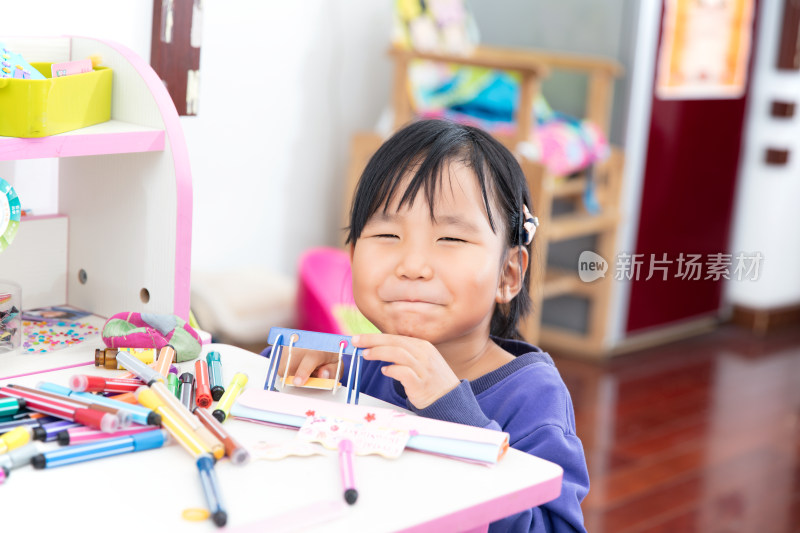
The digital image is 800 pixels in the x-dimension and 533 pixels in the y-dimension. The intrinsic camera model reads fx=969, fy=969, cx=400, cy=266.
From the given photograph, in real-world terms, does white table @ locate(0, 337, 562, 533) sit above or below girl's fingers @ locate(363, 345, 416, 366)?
below

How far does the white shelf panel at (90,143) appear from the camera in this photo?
1.02 m

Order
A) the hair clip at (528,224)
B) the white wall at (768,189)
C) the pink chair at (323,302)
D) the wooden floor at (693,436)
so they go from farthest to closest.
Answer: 1. the white wall at (768,189)
2. the pink chair at (323,302)
3. the wooden floor at (693,436)
4. the hair clip at (528,224)

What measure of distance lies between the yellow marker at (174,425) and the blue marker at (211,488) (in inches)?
0.8

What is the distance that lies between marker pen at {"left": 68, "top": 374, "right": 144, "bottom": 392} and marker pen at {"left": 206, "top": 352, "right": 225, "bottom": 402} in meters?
0.07

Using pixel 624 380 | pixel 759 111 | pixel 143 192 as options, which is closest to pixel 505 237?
pixel 143 192

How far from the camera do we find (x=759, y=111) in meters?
3.41

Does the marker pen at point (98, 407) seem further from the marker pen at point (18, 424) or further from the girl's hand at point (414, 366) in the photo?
the girl's hand at point (414, 366)

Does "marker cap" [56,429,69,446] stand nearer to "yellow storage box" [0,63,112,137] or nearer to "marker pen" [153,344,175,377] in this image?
"marker pen" [153,344,175,377]

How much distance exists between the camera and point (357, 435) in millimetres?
805

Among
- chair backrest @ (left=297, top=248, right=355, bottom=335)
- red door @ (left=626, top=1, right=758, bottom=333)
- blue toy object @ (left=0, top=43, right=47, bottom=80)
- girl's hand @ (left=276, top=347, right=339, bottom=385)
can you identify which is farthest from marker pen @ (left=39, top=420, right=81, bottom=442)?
red door @ (left=626, top=1, right=758, bottom=333)

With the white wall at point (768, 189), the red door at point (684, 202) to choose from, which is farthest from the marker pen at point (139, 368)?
the white wall at point (768, 189)

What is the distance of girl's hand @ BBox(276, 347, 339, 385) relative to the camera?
0.96 meters

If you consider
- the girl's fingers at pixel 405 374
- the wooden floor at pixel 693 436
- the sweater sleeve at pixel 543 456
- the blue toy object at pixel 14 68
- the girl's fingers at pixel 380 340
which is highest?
the blue toy object at pixel 14 68

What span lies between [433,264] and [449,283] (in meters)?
0.02
